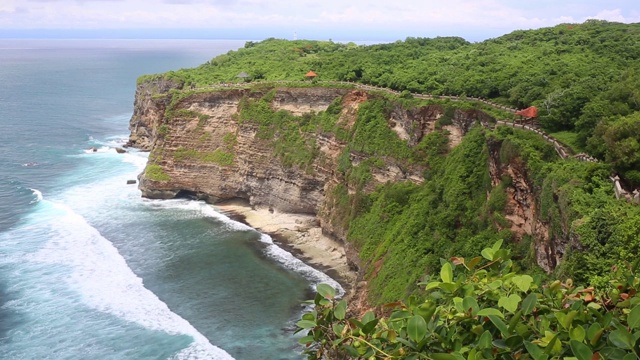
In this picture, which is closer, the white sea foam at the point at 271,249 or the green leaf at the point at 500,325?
the green leaf at the point at 500,325

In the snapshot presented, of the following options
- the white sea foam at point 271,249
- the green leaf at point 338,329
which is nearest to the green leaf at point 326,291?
the green leaf at point 338,329

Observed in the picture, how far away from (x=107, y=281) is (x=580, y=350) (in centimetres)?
4407

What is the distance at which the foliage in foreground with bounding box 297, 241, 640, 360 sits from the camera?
20.6ft

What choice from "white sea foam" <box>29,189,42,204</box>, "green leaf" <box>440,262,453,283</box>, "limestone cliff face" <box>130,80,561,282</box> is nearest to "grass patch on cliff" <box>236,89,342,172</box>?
"limestone cliff face" <box>130,80,561,282</box>

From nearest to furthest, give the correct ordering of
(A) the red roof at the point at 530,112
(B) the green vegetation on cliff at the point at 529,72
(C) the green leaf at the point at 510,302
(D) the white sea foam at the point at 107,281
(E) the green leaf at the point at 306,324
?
1. (C) the green leaf at the point at 510,302
2. (E) the green leaf at the point at 306,324
3. (B) the green vegetation on cliff at the point at 529,72
4. (A) the red roof at the point at 530,112
5. (D) the white sea foam at the point at 107,281

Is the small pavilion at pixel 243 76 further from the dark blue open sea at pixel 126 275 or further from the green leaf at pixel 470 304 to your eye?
the green leaf at pixel 470 304

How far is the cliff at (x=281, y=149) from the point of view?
4697 cm

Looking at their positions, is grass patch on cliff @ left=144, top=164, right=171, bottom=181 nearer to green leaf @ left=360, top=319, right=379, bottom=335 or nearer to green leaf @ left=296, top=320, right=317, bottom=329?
green leaf @ left=296, top=320, right=317, bottom=329

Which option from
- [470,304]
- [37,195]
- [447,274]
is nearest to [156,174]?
[37,195]

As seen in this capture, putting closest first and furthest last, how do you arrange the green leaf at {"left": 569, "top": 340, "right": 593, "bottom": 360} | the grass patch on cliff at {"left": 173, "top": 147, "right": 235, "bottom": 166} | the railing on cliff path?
the green leaf at {"left": 569, "top": 340, "right": 593, "bottom": 360}, the railing on cliff path, the grass patch on cliff at {"left": 173, "top": 147, "right": 235, "bottom": 166}

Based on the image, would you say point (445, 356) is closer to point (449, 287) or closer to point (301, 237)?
point (449, 287)

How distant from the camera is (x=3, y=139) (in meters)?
91.8

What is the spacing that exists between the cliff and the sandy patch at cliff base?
3.19ft

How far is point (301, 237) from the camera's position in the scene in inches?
2080
